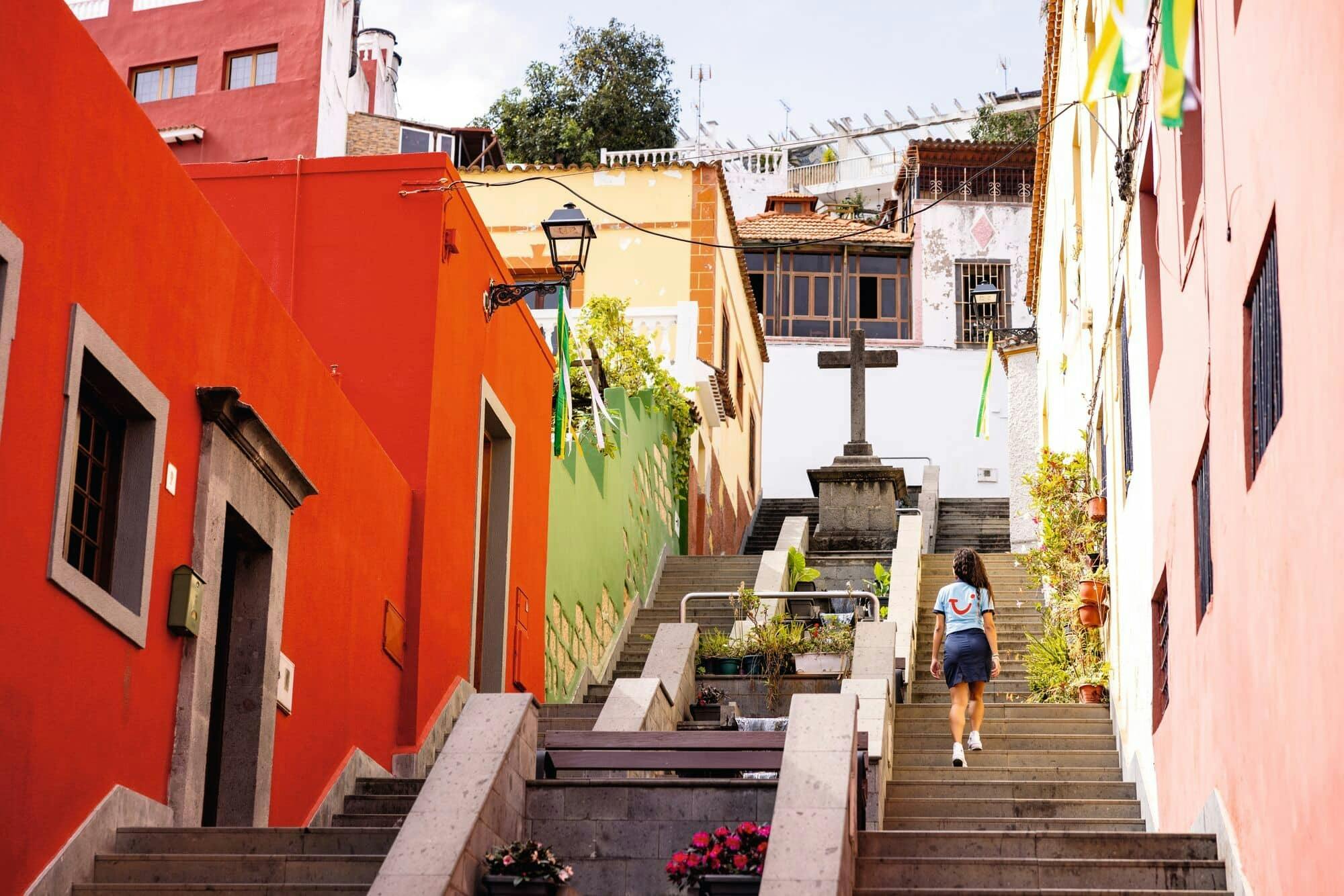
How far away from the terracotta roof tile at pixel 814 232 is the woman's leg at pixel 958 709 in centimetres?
2903

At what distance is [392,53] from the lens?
44.0m

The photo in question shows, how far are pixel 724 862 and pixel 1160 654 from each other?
4.52 metres

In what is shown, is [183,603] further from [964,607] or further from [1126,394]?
[1126,394]

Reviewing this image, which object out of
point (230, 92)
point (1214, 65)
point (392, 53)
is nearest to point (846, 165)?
point (392, 53)

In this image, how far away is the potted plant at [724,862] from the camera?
709 cm

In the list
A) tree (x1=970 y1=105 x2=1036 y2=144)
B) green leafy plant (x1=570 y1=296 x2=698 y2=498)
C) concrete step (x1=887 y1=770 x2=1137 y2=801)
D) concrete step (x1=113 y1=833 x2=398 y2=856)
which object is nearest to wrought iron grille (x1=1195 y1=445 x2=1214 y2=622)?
concrete step (x1=887 y1=770 x2=1137 y2=801)

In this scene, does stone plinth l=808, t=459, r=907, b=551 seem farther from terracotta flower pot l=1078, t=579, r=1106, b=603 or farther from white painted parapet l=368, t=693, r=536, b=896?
white painted parapet l=368, t=693, r=536, b=896

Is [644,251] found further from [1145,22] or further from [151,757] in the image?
[151,757]

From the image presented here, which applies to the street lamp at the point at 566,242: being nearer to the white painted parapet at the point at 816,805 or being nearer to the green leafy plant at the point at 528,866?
the white painted parapet at the point at 816,805

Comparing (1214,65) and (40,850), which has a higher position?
(1214,65)

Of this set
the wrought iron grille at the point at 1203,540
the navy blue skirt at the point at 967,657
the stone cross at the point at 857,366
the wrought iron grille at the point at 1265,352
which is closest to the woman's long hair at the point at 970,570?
the navy blue skirt at the point at 967,657

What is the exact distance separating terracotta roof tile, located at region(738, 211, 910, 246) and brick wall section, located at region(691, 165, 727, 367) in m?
13.7

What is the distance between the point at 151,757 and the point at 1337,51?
19.2 ft

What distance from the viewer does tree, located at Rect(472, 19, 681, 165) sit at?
47688 mm
